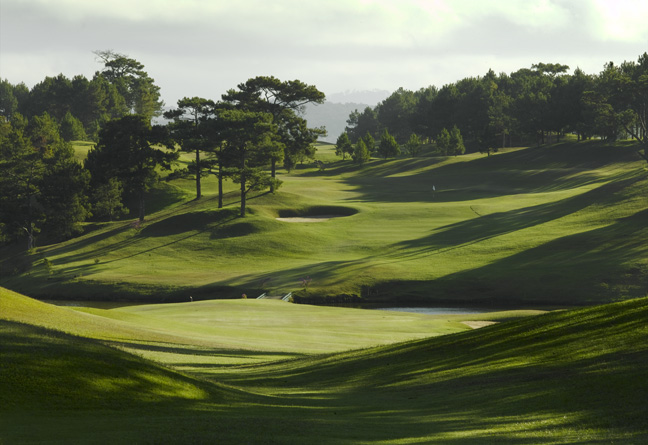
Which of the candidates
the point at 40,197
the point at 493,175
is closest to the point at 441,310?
the point at 40,197

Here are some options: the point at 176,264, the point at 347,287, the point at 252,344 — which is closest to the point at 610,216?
the point at 347,287

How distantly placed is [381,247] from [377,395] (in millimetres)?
66451

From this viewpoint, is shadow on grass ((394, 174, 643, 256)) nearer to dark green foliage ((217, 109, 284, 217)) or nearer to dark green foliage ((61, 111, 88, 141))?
dark green foliage ((217, 109, 284, 217))

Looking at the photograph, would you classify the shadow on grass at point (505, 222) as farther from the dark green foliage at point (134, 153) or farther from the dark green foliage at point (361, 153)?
the dark green foliage at point (361, 153)

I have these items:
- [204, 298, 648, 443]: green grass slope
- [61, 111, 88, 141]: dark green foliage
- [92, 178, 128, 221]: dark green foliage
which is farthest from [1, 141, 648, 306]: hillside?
[61, 111, 88, 141]: dark green foliage

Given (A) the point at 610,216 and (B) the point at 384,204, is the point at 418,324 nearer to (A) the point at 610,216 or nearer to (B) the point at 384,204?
(A) the point at 610,216

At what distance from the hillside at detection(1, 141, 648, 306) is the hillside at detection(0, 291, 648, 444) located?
1674 inches

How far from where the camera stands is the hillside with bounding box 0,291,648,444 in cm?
1642

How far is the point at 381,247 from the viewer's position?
9169cm

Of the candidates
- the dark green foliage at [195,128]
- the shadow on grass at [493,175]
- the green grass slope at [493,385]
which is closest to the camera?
the green grass slope at [493,385]

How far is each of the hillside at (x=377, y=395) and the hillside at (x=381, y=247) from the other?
140 feet

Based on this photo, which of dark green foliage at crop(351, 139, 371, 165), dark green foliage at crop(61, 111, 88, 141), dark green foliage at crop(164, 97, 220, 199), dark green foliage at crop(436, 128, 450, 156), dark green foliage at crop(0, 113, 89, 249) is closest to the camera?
dark green foliage at crop(164, 97, 220, 199)

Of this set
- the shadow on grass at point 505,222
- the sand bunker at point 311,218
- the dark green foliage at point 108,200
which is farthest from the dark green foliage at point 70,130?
the shadow on grass at point 505,222

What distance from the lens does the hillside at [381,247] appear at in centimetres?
7331
